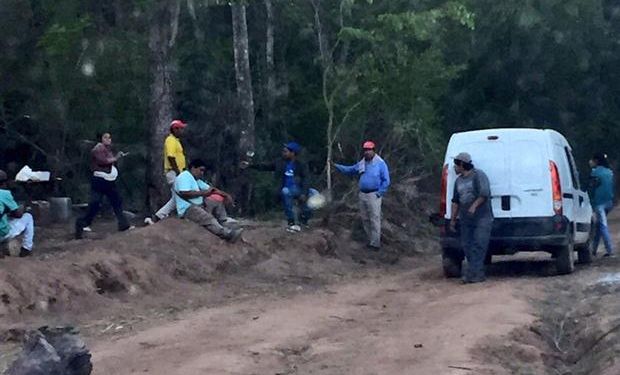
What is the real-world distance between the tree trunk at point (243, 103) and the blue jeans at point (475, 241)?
1010cm

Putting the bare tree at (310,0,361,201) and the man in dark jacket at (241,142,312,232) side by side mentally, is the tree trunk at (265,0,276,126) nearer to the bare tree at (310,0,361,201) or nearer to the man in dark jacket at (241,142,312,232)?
the bare tree at (310,0,361,201)

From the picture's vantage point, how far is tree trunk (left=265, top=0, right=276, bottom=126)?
101 feet

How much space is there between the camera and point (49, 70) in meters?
23.9

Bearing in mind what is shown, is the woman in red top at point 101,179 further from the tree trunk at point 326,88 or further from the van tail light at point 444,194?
the tree trunk at point 326,88

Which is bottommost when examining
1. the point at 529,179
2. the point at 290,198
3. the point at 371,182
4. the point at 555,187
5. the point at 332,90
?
the point at 290,198

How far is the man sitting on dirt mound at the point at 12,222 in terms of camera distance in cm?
1580

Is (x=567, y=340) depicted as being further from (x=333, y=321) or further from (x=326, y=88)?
(x=326, y=88)

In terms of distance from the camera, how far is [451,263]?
17078 millimetres

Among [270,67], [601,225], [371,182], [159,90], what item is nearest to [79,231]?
[159,90]

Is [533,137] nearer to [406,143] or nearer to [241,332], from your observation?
[241,332]

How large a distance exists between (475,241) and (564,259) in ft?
4.95

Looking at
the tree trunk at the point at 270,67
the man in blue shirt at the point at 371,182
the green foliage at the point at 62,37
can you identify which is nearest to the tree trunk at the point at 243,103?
the tree trunk at the point at 270,67

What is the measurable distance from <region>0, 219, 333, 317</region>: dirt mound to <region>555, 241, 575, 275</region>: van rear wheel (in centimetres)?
436

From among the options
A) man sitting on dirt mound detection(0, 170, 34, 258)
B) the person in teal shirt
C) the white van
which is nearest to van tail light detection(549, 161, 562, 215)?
the white van
